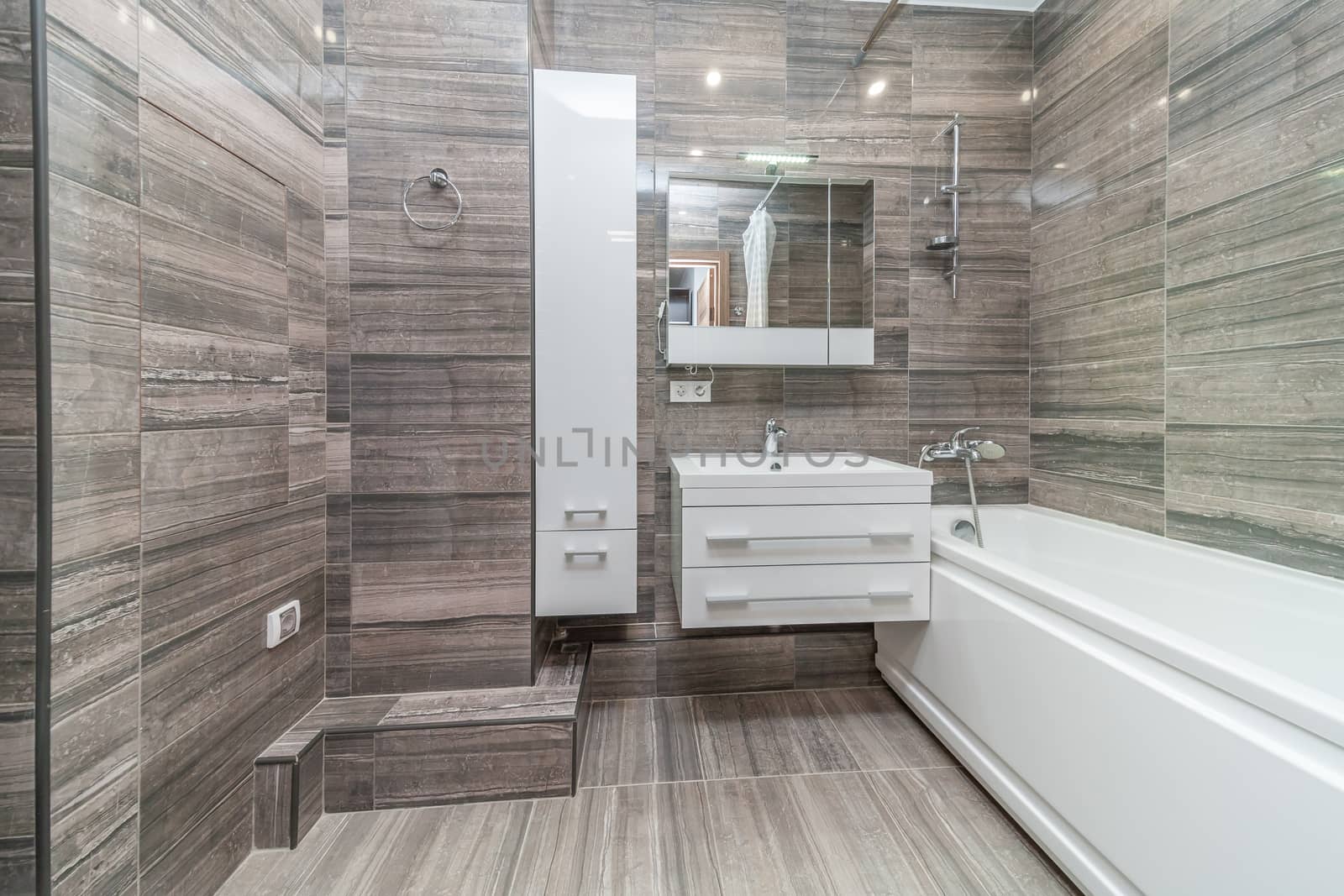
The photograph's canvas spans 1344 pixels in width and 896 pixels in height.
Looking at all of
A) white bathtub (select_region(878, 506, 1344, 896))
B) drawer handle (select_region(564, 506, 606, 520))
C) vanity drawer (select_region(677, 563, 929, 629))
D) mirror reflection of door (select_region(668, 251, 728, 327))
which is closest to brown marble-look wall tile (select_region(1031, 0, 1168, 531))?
white bathtub (select_region(878, 506, 1344, 896))

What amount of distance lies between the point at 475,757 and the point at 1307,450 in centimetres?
223

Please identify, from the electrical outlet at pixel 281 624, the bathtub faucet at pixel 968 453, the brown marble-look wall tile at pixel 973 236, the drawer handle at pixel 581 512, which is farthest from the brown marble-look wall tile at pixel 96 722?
the brown marble-look wall tile at pixel 973 236

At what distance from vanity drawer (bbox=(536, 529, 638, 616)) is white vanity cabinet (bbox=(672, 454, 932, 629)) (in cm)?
18

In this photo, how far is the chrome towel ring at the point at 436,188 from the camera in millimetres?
1524

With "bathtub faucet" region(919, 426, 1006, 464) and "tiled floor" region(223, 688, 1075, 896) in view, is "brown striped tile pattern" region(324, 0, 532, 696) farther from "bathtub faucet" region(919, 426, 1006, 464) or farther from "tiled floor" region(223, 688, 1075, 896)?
"bathtub faucet" region(919, 426, 1006, 464)

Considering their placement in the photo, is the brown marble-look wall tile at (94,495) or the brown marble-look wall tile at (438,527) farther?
the brown marble-look wall tile at (438,527)

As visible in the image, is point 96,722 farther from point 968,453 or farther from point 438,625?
point 968,453

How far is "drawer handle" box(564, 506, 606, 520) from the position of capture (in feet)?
5.50

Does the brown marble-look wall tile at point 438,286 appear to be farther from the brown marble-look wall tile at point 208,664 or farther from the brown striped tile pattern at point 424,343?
the brown marble-look wall tile at point 208,664

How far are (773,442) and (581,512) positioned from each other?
2.56 feet

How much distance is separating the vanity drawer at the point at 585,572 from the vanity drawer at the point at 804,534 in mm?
217

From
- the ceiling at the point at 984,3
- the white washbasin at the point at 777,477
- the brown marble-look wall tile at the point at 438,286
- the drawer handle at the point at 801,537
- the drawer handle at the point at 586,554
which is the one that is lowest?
the drawer handle at the point at 586,554

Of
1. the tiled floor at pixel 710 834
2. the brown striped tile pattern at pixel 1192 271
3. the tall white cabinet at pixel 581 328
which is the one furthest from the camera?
the tall white cabinet at pixel 581 328

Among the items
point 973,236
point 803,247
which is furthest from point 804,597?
point 973,236
